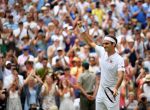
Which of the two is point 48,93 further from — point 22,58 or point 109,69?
point 109,69

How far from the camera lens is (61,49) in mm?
21141

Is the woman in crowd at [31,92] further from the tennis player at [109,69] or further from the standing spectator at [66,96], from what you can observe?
the tennis player at [109,69]

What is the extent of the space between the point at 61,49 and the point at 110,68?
7.73 meters

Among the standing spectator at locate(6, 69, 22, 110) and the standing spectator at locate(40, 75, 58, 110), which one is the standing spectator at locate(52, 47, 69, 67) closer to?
the standing spectator at locate(40, 75, 58, 110)

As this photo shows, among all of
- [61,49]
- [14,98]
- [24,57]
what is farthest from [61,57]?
[14,98]

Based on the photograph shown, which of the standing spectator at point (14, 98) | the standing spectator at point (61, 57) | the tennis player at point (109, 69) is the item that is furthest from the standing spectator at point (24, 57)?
the tennis player at point (109, 69)

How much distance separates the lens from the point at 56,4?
25.7 metres

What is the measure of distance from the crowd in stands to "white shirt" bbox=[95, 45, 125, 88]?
431 cm

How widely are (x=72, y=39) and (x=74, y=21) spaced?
4.54 feet

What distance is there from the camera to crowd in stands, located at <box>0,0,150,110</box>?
1845cm

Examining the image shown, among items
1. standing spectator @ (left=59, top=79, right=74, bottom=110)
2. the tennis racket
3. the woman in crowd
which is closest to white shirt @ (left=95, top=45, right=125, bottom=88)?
the tennis racket

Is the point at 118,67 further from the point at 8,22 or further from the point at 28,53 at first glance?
the point at 8,22

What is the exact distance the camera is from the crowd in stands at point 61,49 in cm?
1845

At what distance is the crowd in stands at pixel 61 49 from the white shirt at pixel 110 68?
14.1ft
